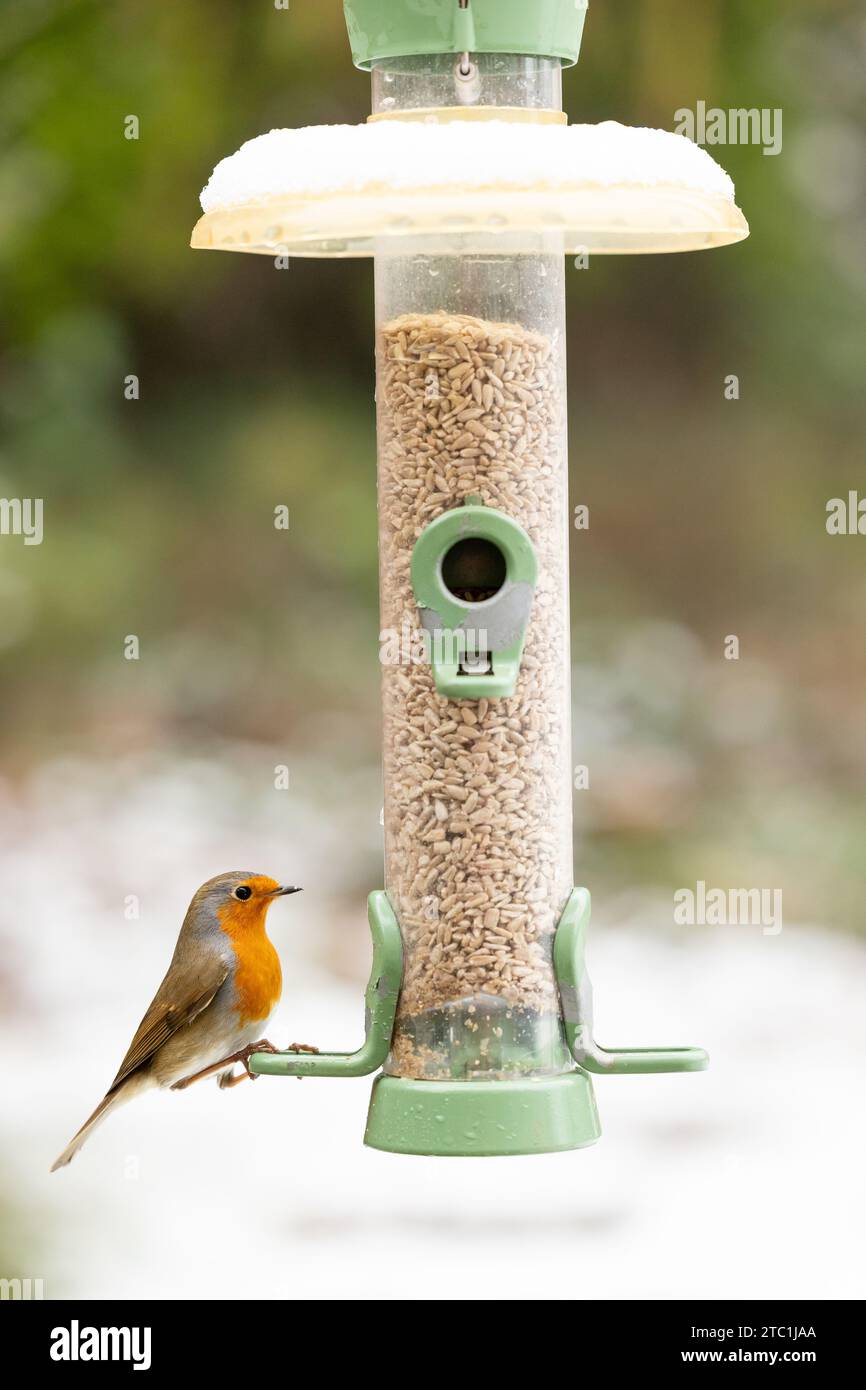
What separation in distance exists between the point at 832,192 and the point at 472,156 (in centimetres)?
449

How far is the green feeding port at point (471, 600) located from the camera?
295 cm

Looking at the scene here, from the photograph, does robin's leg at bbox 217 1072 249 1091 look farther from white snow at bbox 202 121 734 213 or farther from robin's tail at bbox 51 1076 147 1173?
white snow at bbox 202 121 734 213

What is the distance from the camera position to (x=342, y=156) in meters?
2.62

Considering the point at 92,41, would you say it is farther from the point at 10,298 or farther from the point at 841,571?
the point at 841,571

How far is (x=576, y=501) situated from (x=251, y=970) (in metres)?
4.59

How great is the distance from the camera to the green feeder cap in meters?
2.83

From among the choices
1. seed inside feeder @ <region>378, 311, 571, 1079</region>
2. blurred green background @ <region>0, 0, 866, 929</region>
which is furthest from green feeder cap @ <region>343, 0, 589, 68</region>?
blurred green background @ <region>0, 0, 866, 929</region>

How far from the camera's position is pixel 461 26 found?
9.28 feet

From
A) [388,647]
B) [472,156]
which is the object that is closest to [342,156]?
[472,156]

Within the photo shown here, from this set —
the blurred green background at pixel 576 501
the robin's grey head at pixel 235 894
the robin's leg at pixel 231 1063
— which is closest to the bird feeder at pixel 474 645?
the robin's leg at pixel 231 1063

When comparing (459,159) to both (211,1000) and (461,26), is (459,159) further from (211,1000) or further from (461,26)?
(211,1000)

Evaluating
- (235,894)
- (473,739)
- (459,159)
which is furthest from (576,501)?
(459,159)

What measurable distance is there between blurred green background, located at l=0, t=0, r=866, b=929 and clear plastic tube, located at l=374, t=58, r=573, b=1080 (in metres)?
3.70

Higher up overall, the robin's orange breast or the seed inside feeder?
the seed inside feeder
